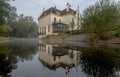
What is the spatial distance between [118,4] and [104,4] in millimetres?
2659

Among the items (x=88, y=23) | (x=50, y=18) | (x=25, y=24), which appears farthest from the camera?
(x=25, y=24)

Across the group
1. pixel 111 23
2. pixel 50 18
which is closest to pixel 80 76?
pixel 111 23

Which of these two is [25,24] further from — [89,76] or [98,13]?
[89,76]

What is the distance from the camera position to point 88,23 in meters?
35.9

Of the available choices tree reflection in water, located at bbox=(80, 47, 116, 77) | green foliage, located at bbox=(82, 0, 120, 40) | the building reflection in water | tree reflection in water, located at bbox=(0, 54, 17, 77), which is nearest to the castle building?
green foliage, located at bbox=(82, 0, 120, 40)

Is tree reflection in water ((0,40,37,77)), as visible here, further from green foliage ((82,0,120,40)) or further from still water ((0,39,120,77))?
green foliage ((82,0,120,40))

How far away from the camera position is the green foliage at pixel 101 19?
3397 cm

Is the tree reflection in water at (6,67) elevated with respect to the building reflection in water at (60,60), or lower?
elevated

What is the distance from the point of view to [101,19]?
3406 centimetres

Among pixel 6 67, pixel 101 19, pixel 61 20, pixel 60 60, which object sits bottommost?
pixel 60 60

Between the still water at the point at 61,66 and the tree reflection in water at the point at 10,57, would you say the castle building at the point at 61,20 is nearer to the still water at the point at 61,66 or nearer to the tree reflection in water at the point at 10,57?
the tree reflection in water at the point at 10,57

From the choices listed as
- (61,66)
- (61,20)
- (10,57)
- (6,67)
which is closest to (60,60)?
(61,66)

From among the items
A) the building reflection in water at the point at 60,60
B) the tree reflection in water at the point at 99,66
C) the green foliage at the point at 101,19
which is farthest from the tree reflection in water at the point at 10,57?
the green foliage at the point at 101,19

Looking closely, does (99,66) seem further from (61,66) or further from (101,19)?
(101,19)
